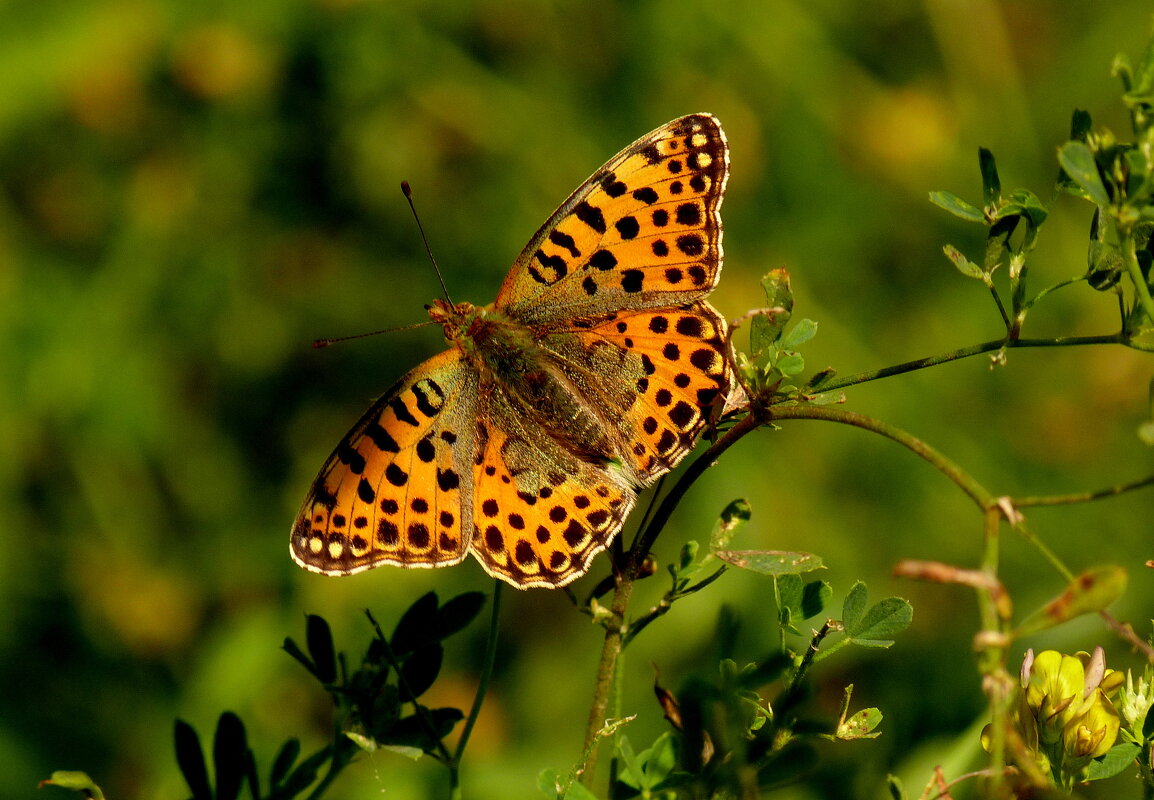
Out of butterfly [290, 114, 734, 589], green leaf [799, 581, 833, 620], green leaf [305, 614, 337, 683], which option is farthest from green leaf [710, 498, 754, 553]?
green leaf [305, 614, 337, 683]

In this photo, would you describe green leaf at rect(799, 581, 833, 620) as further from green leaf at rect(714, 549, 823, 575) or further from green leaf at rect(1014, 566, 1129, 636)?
green leaf at rect(1014, 566, 1129, 636)

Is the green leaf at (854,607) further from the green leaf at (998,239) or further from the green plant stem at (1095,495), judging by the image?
the green leaf at (998,239)

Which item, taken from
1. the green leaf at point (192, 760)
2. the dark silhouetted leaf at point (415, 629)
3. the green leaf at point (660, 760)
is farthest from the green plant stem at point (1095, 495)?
the green leaf at point (192, 760)

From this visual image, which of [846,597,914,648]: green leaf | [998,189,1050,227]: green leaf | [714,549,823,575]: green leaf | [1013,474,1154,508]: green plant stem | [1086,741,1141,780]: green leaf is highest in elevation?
[998,189,1050,227]: green leaf

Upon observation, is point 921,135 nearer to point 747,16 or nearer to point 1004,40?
point 1004,40

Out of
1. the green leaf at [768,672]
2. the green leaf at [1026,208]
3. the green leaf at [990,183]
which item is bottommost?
the green leaf at [768,672]

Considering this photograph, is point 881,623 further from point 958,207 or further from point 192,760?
point 192,760

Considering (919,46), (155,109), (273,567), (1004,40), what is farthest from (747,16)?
(273,567)
